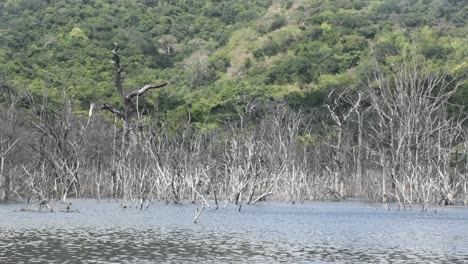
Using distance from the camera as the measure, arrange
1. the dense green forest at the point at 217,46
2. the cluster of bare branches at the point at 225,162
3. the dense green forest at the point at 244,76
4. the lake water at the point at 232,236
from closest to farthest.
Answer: the lake water at the point at 232,236
the cluster of bare branches at the point at 225,162
the dense green forest at the point at 244,76
the dense green forest at the point at 217,46

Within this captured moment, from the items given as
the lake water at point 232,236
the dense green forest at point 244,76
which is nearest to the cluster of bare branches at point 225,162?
the dense green forest at point 244,76

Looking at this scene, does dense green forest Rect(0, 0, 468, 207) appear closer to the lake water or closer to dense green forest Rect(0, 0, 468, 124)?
dense green forest Rect(0, 0, 468, 124)

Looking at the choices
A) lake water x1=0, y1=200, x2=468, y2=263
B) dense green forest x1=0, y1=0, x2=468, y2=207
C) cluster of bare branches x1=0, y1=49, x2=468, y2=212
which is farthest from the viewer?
dense green forest x1=0, y1=0, x2=468, y2=207

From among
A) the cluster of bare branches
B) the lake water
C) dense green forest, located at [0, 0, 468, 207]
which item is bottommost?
the lake water

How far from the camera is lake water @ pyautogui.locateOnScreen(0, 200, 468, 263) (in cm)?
1886

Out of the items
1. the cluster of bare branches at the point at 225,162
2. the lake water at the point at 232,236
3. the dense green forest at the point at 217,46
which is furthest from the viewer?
the dense green forest at the point at 217,46

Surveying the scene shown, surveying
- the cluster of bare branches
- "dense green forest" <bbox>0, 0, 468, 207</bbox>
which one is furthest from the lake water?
"dense green forest" <bbox>0, 0, 468, 207</bbox>

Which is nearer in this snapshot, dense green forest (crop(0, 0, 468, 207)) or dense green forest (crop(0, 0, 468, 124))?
dense green forest (crop(0, 0, 468, 207))

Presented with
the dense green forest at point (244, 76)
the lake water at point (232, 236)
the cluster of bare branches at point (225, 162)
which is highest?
the dense green forest at point (244, 76)

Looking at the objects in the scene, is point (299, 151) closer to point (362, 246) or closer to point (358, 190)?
point (358, 190)

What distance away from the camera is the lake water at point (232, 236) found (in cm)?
1886

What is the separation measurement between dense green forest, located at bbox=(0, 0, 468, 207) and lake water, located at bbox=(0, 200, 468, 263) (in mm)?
6214

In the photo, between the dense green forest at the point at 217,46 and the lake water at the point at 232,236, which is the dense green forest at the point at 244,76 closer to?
the dense green forest at the point at 217,46

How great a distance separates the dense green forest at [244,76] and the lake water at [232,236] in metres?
6.21
